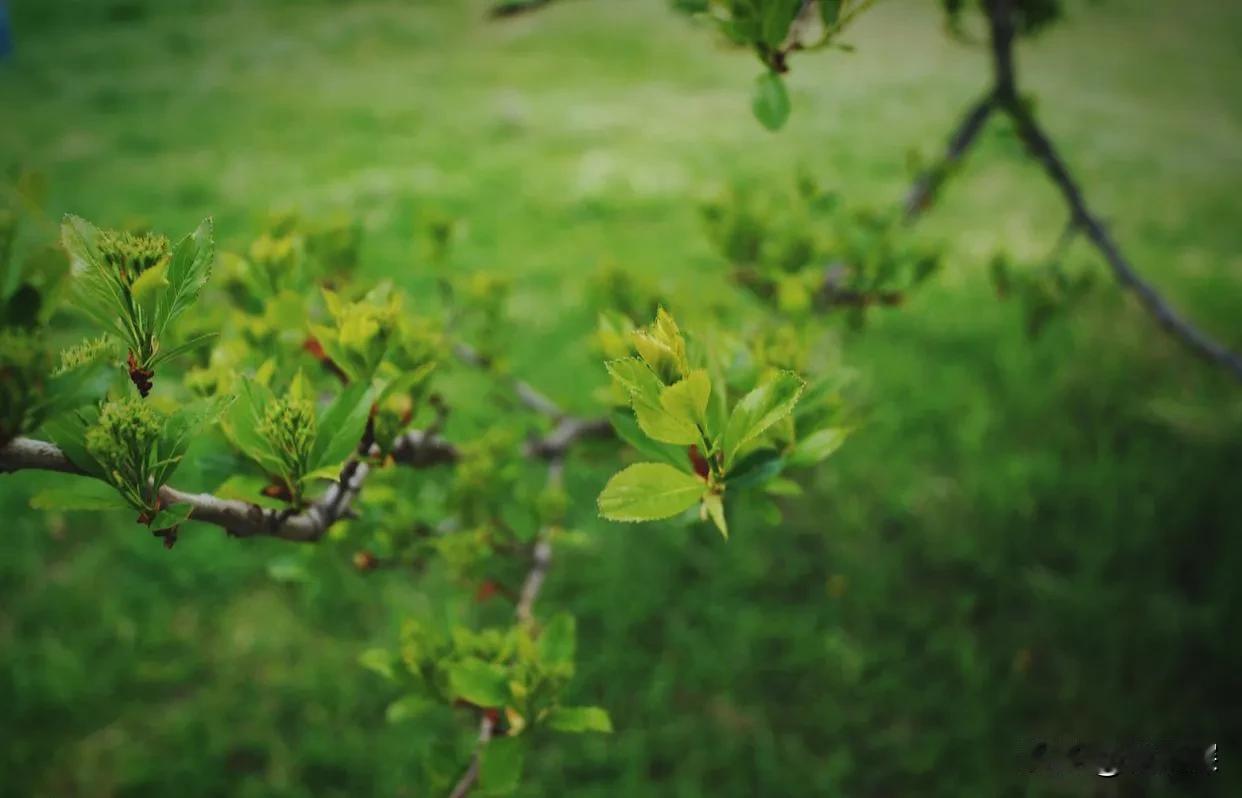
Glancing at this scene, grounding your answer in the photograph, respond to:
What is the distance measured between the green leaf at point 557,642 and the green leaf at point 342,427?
19.6 inches

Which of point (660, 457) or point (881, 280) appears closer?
point (660, 457)

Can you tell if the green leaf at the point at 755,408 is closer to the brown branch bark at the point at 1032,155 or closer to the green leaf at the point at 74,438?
the green leaf at the point at 74,438

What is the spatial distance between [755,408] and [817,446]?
21cm

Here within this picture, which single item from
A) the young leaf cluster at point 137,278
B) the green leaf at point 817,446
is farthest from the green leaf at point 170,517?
the green leaf at point 817,446

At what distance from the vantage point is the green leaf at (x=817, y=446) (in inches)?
39.6

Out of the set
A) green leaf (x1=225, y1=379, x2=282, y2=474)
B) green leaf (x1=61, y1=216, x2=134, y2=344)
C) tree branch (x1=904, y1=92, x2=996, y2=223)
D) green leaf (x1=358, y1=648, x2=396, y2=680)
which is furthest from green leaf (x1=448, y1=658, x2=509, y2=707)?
tree branch (x1=904, y1=92, x2=996, y2=223)

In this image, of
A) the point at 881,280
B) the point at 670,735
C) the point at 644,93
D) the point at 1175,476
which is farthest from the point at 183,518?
the point at 644,93

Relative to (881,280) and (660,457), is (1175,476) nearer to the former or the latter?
(881,280)

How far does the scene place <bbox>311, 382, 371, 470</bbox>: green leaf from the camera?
3.05 feet

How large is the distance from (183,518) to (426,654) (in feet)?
1.72

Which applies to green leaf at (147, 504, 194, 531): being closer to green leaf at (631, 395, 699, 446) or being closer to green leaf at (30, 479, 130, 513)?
green leaf at (30, 479, 130, 513)

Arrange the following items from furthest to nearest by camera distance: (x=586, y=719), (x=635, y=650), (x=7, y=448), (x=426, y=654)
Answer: (x=635, y=650), (x=426, y=654), (x=586, y=719), (x=7, y=448)

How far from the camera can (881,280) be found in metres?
1.77

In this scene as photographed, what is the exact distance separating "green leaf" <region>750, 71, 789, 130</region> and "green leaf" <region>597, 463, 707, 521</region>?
0.56 m
